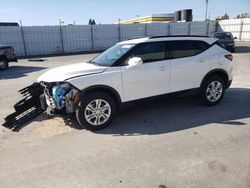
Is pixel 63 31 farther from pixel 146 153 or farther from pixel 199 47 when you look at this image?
pixel 146 153

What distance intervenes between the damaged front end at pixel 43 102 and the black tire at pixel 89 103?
0.49 feet

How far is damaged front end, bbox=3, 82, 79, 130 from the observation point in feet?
14.7

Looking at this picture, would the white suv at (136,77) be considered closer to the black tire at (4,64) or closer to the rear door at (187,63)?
the rear door at (187,63)

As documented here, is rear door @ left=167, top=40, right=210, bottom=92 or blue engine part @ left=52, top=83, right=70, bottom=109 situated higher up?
rear door @ left=167, top=40, right=210, bottom=92

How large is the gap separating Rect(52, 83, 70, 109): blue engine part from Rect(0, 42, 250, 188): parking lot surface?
589mm

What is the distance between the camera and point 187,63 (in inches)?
211

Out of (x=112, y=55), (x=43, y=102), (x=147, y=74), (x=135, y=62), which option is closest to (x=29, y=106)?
(x=43, y=102)

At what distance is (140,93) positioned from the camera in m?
4.96

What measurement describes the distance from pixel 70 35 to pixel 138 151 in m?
22.4

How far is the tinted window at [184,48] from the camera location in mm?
5289

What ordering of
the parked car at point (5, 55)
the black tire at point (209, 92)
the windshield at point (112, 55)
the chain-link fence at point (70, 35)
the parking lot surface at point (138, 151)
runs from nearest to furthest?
the parking lot surface at point (138, 151), the windshield at point (112, 55), the black tire at point (209, 92), the parked car at point (5, 55), the chain-link fence at point (70, 35)

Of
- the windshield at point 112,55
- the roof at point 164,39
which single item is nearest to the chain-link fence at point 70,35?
the roof at point 164,39

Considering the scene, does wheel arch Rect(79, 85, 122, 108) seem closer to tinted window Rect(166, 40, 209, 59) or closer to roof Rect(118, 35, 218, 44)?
roof Rect(118, 35, 218, 44)

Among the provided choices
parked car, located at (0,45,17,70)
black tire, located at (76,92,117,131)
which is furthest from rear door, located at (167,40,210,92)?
parked car, located at (0,45,17,70)
